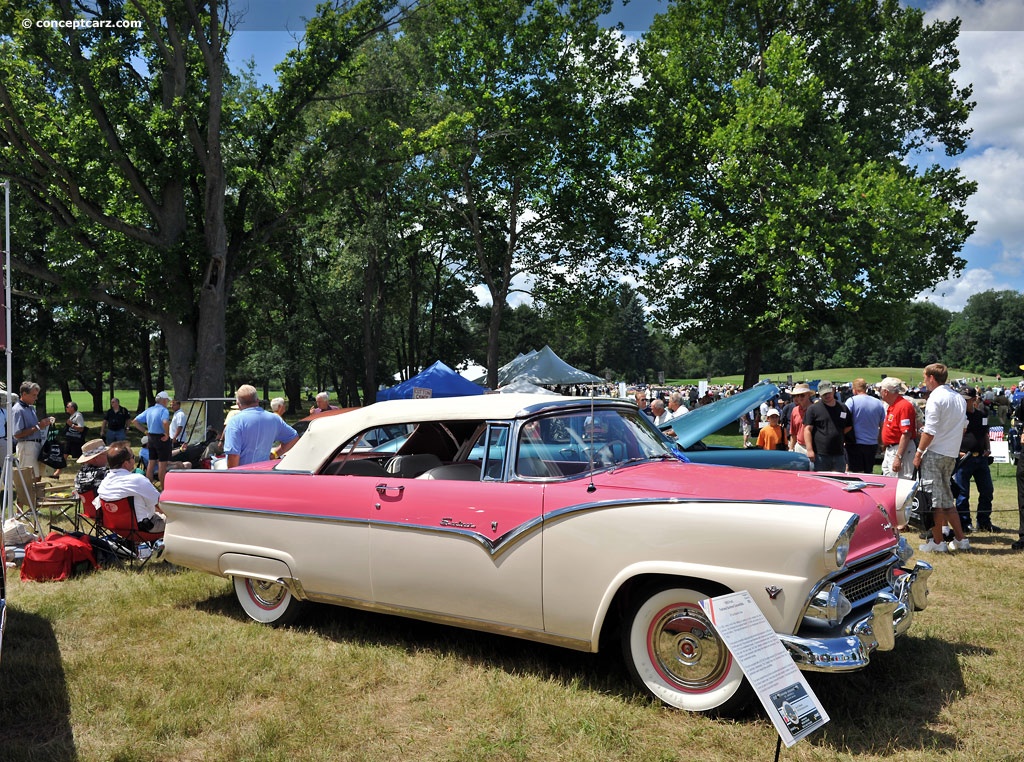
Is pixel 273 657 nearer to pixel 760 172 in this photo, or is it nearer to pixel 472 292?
pixel 760 172

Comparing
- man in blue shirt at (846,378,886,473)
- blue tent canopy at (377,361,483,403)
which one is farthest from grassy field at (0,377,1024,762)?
blue tent canopy at (377,361,483,403)

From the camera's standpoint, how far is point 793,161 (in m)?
24.5

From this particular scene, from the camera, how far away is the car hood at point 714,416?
9.31 meters

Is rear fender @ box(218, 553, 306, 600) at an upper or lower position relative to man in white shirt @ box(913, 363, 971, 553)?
lower

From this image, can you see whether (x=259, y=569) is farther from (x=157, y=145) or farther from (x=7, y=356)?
(x=157, y=145)

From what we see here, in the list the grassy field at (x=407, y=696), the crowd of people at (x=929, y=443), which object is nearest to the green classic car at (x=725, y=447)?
the crowd of people at (x=929, y=443)

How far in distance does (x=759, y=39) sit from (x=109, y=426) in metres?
24.9

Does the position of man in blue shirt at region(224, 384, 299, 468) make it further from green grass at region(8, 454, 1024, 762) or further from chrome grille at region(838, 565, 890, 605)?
chrome grille at region(838, 565, 890, 605)

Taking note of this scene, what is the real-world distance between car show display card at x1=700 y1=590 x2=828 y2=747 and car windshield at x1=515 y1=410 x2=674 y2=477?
1.47 m

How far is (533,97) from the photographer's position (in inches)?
1054

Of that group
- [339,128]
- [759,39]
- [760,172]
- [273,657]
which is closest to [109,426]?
[339,128]

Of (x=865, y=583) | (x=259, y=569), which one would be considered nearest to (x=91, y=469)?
(x=259, y=569)

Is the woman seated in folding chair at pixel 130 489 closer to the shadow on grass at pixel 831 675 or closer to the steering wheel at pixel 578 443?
the shadow on grass at pixel 831 675

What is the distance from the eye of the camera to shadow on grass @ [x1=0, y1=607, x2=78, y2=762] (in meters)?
3.81
